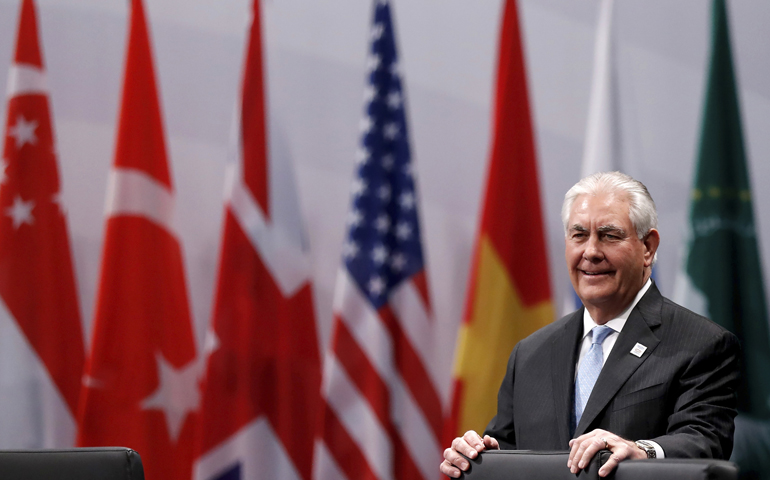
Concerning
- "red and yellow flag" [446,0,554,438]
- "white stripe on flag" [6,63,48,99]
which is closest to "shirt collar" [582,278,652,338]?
"red and yellow flag" [446,0,554,438]

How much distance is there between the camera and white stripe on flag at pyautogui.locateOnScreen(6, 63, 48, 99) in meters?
3.51

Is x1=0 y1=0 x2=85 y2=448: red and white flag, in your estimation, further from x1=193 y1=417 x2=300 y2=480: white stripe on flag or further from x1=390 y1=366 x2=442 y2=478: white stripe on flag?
x1=390 y1=366 x2=442 y2=478: white stripe on flag

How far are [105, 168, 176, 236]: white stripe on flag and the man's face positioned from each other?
2.30 m

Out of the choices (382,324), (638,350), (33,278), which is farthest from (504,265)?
(33,278)

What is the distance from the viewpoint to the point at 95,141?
12.8 feet

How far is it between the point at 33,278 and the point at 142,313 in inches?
21.3

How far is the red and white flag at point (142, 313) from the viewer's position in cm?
337

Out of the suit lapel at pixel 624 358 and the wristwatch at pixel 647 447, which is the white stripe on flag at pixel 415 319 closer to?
the suit lapel at pixel 624 358

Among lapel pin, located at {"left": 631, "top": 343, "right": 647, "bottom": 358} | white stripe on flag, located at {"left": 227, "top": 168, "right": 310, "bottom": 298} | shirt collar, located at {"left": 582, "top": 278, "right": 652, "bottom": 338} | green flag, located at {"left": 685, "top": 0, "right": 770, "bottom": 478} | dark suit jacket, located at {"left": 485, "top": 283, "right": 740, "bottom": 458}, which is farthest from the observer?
white stripe on flag, located at {"left": 227, "top": 168, "right": 310, "bottom": 298}

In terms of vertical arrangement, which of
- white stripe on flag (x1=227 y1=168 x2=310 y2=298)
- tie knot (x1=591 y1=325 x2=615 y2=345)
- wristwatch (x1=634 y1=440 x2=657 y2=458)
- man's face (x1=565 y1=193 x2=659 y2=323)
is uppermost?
white stripe on flag (x1=227 y1=168 x2=310 y2=298)

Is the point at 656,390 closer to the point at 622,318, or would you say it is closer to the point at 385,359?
the point at 622,318

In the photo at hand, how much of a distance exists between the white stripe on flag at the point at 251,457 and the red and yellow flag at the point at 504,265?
0.81 meters

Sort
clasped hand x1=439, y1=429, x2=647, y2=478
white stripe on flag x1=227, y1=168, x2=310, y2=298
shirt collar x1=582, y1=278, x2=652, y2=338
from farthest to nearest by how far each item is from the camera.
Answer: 1. white stripe on flag x1=227, y1=168, x2=310, y2=298
2. shirt collar x1=582, y1=278, x2=652, y2=338
3. clasped hand x1=439, y1=429, x2=647, y2=478

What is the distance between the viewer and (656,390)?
165 cm
